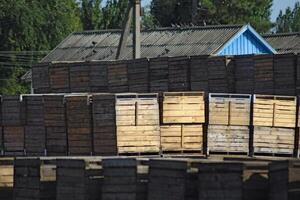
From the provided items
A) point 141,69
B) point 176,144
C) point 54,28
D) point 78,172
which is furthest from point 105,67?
point 54,28

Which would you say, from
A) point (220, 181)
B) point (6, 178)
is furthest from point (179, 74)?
point (220, 181)

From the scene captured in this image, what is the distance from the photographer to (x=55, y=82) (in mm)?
22500

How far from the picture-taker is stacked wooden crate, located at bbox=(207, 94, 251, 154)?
18.7 m

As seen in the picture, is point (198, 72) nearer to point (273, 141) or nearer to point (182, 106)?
point (182, 106)

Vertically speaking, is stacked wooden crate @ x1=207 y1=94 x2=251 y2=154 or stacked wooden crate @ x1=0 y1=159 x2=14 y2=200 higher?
stacked wooden crate @ x1=207 y1=94 x2=251 y2=154

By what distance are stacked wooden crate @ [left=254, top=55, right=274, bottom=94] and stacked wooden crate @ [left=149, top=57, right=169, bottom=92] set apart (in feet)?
7.90

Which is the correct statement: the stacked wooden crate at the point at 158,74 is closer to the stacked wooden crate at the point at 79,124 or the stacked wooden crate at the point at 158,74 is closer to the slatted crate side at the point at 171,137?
the slatted crate side at the point at 171,137

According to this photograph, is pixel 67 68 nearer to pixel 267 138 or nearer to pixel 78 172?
pixel 267 138

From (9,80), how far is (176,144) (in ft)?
114

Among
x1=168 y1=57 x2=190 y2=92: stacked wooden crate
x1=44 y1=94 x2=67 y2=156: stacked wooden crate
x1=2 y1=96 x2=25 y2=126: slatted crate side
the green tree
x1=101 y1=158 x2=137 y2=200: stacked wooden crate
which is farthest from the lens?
the green tree

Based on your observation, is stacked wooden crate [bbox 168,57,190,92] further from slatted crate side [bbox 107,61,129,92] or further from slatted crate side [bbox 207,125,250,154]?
slatted crate side [bbox 207,125,250,154]

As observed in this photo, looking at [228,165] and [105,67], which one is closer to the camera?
[228,165]

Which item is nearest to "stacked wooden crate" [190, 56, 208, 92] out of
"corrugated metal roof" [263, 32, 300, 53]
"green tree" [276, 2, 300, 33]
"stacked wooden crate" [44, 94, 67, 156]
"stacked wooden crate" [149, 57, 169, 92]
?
"stacked wooden crate" [149, 57, 169, 92]

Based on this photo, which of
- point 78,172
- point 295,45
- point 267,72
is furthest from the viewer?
point 295,45
